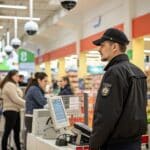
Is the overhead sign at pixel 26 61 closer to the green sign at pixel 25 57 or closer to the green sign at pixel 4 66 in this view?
the green sign at pixel 25 57

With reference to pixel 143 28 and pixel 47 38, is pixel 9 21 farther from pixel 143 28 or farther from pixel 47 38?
pixel 143 28

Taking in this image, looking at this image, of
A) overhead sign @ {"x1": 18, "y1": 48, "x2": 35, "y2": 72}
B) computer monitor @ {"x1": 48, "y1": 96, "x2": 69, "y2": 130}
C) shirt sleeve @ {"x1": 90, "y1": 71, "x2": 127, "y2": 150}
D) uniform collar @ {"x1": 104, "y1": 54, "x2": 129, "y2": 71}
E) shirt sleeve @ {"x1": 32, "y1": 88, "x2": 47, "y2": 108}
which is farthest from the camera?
overhead sign @ {"x1": 18, "y1": 48, "x2": 35, "y2": 72}

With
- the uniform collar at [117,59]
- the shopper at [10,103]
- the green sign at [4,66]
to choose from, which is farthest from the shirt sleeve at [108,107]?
the green sign at [4,66]

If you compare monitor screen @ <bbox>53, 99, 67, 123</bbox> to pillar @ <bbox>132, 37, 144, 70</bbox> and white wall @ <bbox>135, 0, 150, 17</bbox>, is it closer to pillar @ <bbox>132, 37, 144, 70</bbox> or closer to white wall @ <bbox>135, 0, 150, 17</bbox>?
white wall @ <bbox>135, 0, 150, 17</bbox>

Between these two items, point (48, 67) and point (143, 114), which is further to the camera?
point (48, 67)

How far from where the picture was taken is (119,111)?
99.1 inches

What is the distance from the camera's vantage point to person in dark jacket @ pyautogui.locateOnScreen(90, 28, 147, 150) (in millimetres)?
2504

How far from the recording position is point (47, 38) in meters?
22.0

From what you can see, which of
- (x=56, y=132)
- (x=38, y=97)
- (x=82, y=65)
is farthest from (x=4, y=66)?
(x=56, y=132)

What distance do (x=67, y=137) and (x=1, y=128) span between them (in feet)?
25.1

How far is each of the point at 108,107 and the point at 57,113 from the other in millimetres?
1468

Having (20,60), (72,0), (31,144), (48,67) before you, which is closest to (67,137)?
(31,144)

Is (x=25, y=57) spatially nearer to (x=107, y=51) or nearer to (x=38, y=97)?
(x=38, y=97)

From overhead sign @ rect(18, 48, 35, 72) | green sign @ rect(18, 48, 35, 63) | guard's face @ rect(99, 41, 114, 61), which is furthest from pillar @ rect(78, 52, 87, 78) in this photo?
guard's face @ rect(99, 41, 114, 61)
